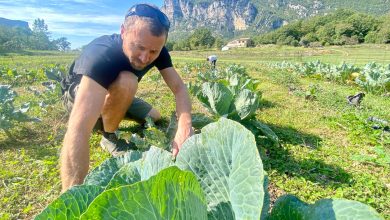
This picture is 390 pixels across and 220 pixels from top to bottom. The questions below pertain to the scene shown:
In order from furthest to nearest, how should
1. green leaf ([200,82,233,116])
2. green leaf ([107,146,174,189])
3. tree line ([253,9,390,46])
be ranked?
tree line ([253,9,390,46])
green leaf ([200,82,233,116])
green leaf ([107,146,174,189])

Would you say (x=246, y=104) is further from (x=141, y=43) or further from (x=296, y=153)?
(x=141, y=43)

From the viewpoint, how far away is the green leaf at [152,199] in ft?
2.35

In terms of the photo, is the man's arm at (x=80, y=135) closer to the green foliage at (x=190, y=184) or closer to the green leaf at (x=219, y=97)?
the green foliage at (x=190, y=184)

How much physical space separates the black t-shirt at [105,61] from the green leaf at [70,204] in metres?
1.59

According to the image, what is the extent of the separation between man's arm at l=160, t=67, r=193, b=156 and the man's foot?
81cm

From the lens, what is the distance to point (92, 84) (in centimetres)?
240

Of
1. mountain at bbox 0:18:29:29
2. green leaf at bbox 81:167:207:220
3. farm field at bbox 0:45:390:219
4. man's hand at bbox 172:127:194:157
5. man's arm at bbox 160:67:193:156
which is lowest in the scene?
mountain at bbox 0:18:29:29

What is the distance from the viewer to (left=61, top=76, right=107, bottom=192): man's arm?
1980 mm

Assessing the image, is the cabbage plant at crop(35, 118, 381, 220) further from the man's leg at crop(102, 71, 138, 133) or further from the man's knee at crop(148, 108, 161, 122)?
the man's knee at crop(148, 108, 161, 122)

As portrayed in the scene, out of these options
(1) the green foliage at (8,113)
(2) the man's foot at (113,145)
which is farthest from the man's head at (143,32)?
(1) the green foliage at (8,113)

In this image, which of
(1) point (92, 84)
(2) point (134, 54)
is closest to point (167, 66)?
(2) point (134, 54)

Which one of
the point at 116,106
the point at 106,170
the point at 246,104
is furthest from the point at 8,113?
the point at 106,170

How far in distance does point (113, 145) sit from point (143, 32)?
60.5 inches

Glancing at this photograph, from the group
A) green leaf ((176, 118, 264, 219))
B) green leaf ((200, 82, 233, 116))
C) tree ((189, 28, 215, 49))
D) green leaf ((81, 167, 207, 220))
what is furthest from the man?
tree ((189, 28, 215, 49))
